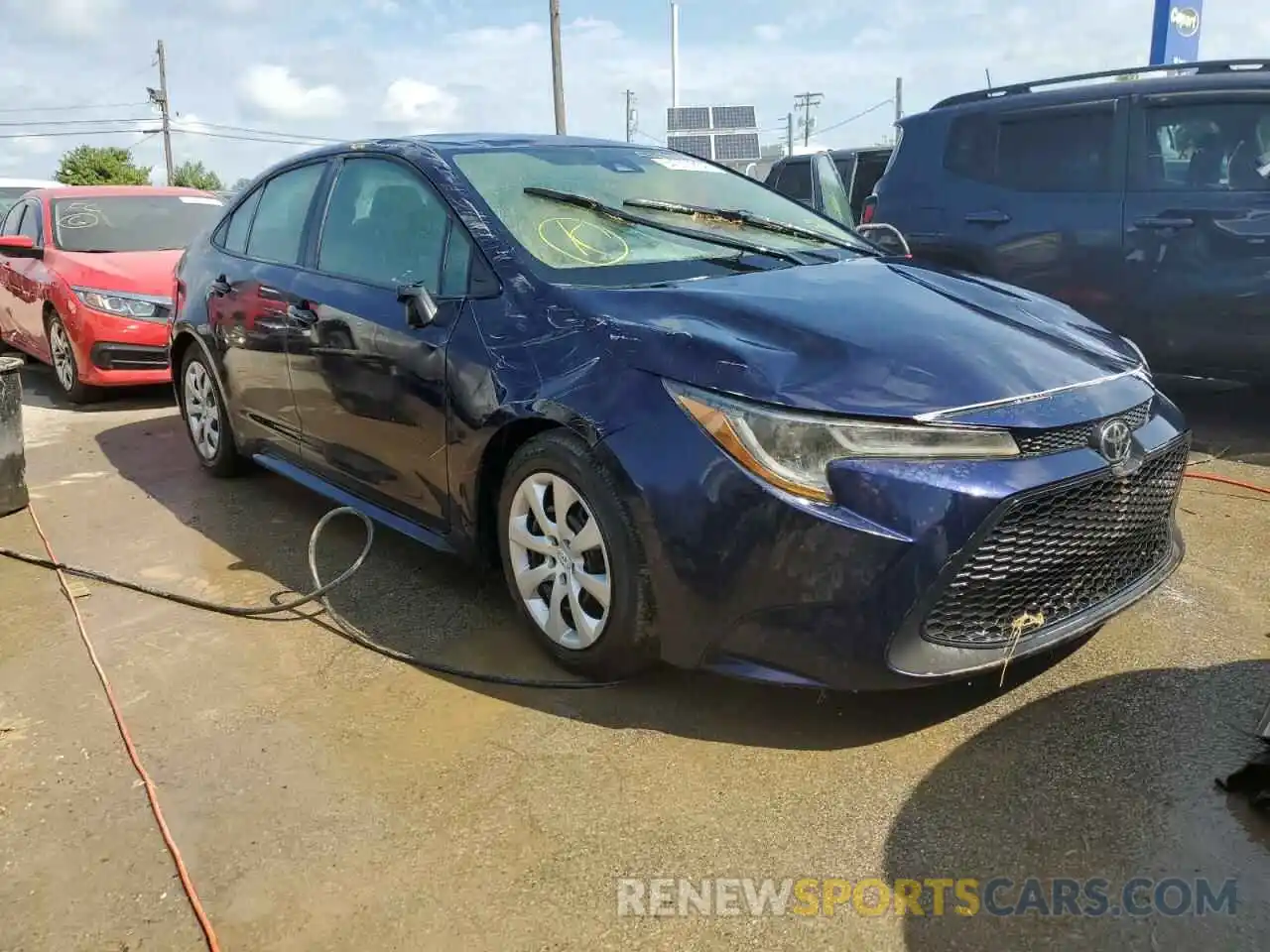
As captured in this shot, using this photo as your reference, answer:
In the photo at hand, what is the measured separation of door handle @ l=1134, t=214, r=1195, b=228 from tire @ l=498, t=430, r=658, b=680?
4.03m

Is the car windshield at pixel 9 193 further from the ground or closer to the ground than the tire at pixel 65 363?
further from the ground

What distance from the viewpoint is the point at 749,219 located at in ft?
12.2

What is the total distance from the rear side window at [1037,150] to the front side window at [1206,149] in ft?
0.71

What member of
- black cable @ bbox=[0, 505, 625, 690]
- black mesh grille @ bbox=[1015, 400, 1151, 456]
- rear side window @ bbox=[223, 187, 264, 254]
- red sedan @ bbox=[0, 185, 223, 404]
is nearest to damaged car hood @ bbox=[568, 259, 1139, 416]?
black mesh grille @ bbox=[1015, 400, 1151, 456]

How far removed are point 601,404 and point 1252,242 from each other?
13.3ft

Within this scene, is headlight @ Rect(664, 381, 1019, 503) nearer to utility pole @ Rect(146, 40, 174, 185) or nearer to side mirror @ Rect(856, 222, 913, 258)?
side mirror @ Rect(856, 222, 913, 258)

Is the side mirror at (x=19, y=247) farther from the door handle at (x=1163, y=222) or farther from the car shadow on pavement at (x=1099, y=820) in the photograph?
the car shadow on pavement at (x=1099, y=820)

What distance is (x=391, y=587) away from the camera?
3762mm

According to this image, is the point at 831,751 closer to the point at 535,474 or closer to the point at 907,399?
the point at 907,399

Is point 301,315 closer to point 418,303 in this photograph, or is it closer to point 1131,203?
point 418,303

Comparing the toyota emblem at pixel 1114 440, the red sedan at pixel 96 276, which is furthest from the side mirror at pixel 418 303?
the red sedan at pixel 96 276

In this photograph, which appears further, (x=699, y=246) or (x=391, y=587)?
(x=391, y=587)

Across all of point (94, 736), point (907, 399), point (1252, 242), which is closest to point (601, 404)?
point (907, 399)

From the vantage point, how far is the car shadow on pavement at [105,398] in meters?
7.34
